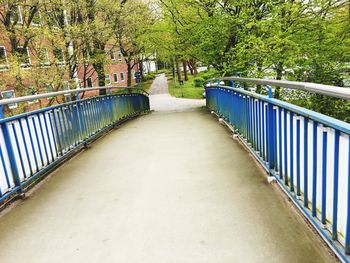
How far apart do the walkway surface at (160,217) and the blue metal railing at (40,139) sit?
0.25 m

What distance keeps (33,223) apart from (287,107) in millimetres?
2925

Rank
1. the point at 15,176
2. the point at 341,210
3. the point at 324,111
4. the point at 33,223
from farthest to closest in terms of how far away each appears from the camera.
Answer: the point at 324,111 < the point at 15,176 < the point at 33,223 < the point at 341,210

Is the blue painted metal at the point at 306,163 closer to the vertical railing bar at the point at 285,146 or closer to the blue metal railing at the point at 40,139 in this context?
the vertical railing bar at the point at 285,146

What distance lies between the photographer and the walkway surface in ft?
A: 8.36

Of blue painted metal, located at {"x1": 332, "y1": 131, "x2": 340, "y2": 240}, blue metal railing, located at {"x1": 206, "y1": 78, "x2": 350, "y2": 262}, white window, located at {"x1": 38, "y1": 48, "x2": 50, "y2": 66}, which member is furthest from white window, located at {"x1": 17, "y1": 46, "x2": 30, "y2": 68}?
blue painted metal, located at {"x1": 332, "y1": 131, "x2": 340, "y2": 240}

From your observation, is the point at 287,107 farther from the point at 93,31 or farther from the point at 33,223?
the point at 93,31

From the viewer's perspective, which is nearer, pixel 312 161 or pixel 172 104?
pixel 312 161

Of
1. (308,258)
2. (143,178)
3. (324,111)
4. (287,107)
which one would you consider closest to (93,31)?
(324,111)

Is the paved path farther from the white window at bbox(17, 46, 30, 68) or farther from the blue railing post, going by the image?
the blue railing post

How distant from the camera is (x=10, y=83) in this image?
1407 centimetres

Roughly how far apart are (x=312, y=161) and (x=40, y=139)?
3.80 m

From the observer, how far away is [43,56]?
14.2 metres

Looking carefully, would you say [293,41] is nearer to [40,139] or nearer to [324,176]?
[40,139]

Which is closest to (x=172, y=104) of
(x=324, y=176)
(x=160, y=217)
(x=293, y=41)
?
(x=293, y=41)
